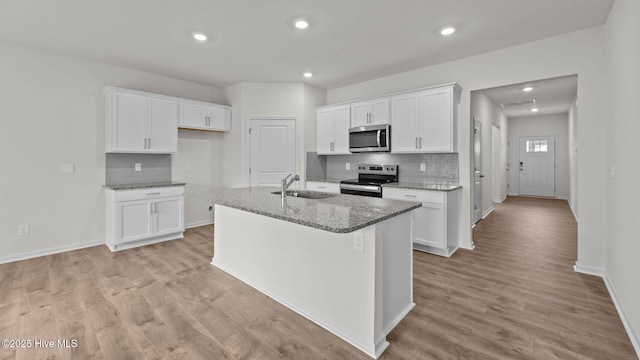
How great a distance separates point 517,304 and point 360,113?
3317mm

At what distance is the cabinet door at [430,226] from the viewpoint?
3.55m

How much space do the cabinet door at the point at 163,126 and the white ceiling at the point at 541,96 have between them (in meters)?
4.89

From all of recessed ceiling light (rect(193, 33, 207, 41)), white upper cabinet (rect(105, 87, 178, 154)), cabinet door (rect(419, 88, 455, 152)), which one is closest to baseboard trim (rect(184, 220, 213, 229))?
white upper cabinet (rect(105, 87, 178, 154))

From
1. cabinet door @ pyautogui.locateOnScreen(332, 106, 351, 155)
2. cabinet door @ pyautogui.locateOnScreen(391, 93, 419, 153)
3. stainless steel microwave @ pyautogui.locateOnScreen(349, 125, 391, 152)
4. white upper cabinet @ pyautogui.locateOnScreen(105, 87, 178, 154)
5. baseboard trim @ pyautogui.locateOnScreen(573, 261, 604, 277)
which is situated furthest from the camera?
cabinet door @ pyautogui.locateOnScreen(332, 106, 351, 155)

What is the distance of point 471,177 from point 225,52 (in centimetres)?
378

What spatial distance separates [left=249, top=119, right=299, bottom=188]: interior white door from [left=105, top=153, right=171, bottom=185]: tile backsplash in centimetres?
144

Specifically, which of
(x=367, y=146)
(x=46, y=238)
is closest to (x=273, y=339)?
(x=367, y=146)

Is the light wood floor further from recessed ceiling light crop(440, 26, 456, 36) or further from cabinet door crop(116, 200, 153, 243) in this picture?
recessed ceiling light crop(440, 26, 456, 36)

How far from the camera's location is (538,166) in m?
8.72

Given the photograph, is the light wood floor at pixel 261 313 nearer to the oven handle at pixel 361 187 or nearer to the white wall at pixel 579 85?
the white wall at pixel 579 85

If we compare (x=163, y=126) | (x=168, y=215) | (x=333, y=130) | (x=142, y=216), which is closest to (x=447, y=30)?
(x=333, y=130)

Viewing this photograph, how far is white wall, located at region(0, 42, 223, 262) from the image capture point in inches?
135

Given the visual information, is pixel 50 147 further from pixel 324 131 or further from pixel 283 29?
pixel 324 131

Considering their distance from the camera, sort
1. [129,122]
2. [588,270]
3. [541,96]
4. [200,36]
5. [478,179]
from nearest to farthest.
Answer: [588,270] → [200,36] → [129,122] → [478,179] → [541,96]
